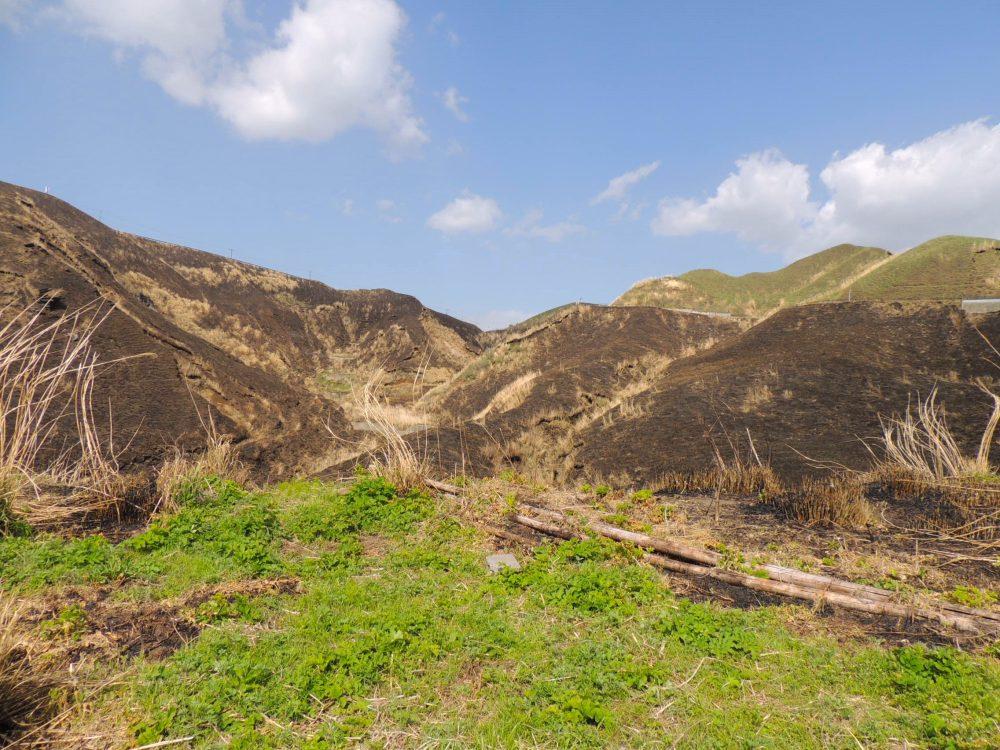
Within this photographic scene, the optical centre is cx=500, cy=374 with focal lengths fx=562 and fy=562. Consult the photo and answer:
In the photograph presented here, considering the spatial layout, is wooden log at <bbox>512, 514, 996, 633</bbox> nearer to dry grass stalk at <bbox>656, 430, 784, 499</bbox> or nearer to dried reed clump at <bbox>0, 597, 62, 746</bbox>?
dry grass stalk at <bbox>656, 430, 784, 499</bbox>

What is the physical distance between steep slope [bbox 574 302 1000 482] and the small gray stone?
4.77 metres

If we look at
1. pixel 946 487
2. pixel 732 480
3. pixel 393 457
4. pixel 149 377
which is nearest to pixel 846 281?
pixel 732 480

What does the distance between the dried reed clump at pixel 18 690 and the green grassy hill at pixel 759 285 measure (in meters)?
27.3

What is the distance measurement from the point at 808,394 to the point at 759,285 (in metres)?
21.6

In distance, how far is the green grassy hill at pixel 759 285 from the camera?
28.4 meters

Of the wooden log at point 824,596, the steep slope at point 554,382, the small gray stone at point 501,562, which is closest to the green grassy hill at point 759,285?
the steep slope at point 554,382

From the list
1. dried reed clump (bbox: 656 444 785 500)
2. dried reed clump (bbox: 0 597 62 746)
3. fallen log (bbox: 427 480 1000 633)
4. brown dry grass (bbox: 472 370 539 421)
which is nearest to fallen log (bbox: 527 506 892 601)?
fallen log (bbox: 427 480 1000 633)

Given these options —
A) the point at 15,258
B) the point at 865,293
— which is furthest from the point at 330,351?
the point at 865,293

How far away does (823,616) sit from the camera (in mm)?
4195

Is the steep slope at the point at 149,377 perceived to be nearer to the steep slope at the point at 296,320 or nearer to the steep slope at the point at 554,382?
the steep slope at the point at 554,382

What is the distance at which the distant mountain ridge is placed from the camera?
20.7 metres

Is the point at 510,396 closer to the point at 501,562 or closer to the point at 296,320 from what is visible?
the point at 501,562

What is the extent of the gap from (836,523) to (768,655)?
331 centimetres

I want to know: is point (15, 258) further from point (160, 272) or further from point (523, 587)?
point (160, 272)
